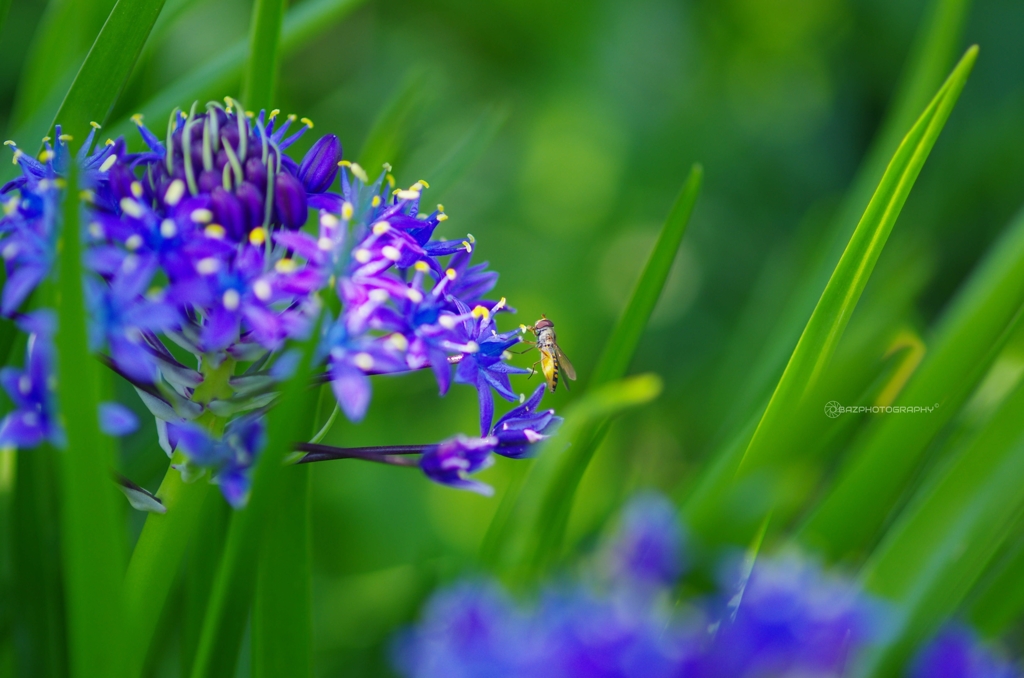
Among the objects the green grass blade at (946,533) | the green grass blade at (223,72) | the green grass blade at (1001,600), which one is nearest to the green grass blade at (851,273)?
the green grass blade at (946,533)

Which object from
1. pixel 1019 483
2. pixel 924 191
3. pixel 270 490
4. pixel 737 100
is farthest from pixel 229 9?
pixel 1019 483

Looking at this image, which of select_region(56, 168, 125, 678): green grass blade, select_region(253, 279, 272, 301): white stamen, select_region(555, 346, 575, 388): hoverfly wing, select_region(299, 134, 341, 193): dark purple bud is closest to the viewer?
select_region(56, 168, 125, 678): green grass blade

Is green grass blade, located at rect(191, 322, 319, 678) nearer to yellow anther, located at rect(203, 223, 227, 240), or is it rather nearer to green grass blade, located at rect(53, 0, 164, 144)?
yellow anther, located at rect(203, 223, 227, 240)

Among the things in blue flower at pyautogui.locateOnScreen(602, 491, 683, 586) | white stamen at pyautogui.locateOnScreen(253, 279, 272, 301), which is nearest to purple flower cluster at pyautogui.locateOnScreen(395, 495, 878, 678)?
blue flower at pyautogui.locateOnScreen(602, 491, 683, 586)

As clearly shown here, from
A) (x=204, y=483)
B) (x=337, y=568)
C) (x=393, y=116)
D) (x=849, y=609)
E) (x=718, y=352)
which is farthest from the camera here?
(x=718, y=352)

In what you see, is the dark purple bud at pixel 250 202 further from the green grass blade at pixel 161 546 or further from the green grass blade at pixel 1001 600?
the green grass blade at pixel 1001 600

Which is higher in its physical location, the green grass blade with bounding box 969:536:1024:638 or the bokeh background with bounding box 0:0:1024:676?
the bokeh background with bounding box 0:0:1024:676

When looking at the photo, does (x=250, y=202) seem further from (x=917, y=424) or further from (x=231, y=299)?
(x=917, y=424)

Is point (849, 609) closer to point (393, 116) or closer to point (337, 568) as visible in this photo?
point (393, 116)
